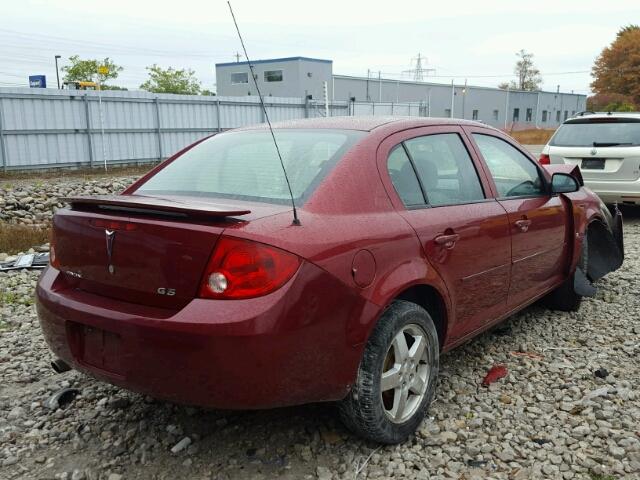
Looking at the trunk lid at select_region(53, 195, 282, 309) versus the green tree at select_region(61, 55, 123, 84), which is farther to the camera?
the green tree at select_region(61, 55, 123, 84)

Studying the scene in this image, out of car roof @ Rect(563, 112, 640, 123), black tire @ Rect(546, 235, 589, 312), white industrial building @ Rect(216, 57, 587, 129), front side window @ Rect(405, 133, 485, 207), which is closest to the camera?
front side window @ Rect(405, 133, 485, 207)

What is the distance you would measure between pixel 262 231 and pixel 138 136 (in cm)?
1888

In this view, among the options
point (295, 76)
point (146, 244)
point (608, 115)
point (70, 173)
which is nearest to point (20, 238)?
point (146, 244)

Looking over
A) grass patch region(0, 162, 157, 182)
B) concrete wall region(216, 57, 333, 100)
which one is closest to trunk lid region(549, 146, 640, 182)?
grass patch region(0, 162, 157, 182)

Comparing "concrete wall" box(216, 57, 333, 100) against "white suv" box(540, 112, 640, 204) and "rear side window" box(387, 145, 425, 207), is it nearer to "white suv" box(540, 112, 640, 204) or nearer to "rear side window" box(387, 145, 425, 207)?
"white suv" box(540, 112, 640, 204)

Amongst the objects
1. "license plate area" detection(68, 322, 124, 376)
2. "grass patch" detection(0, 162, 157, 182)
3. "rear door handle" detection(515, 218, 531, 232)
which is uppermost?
"rear door handle" detection(515, 218, 531, 232)

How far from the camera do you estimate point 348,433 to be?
10.3 feet

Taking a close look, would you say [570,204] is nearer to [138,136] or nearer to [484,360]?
[484,360]

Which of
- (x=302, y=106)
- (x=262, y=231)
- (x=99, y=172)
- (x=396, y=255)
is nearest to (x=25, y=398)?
(x=262, y=231)

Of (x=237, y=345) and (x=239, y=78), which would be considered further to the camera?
(x=239, y=78)

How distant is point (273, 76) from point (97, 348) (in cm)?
4386

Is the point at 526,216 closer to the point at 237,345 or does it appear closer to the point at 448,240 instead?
the point at 448,240

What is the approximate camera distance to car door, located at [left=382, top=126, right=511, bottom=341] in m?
3.22

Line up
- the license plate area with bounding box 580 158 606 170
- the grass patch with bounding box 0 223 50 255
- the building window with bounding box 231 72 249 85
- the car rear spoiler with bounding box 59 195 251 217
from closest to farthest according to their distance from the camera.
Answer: the car rear spoiler with bounding box 59 195 251 217
the grass patch with bounding box 0 223 50 255
the license plate area with bounding box 580 158 606 170
the building window with bounding box 231 72 249 85
